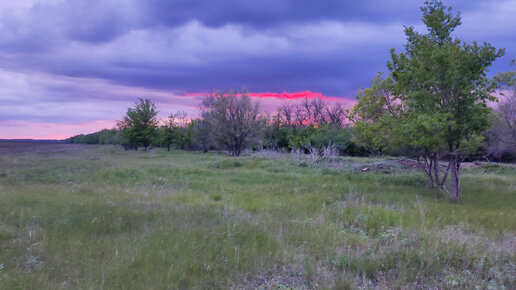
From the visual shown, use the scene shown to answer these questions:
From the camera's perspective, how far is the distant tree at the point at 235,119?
41906mm

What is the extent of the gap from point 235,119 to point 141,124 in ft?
56.5

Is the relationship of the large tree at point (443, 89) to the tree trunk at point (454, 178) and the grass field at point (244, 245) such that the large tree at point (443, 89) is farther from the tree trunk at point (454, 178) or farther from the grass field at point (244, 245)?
the grass field at point (244, 245)

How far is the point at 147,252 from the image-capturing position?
4508 millimetres

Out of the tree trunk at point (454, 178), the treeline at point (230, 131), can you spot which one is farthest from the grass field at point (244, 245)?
the treeline at point (230, 131)

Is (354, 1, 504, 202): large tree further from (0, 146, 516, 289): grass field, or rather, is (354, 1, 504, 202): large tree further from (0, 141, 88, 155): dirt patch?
(0, 141, 88, 155): dirt patch

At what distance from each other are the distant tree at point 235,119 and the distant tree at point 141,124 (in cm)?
1256

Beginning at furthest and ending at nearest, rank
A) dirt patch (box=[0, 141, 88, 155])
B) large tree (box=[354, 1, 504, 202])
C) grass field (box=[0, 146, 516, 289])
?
1. dirt patch (box=[0, 141, 88, 155])
2. large tree (box=[354, 1, 504, 202])
3. grass field (box=[0, 146, 516, 289])

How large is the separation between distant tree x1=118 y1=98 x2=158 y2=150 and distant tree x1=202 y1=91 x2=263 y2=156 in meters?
12.6

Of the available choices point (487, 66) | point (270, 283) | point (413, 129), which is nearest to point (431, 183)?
point (413, 129)

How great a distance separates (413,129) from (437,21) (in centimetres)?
419

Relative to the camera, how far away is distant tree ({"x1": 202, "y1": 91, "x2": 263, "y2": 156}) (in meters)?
41.9

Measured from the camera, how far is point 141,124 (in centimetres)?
4809

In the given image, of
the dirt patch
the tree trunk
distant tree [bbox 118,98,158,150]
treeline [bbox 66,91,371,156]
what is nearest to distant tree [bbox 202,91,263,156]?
treeline [bbox 66,91,371,156]

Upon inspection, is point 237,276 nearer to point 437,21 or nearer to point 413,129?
point 413,129
